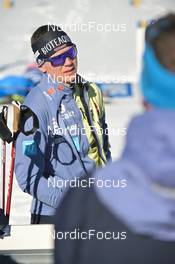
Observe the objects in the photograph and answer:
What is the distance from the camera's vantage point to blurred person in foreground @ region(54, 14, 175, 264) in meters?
1.00

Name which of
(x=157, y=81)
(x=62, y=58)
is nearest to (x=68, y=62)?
(x=62, y=58)

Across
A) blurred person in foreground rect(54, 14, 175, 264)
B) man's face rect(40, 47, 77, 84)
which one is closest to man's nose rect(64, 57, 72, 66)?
man's face rect(40, 47, 77, 84)

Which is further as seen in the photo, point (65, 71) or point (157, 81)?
point (65, 71)

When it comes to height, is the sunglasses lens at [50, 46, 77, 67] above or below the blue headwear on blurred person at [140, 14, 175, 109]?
above

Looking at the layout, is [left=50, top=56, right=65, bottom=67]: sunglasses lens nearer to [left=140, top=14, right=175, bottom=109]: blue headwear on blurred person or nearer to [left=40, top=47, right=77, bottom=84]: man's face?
[left=40, top=47, right=77, bottom=84]: man's face

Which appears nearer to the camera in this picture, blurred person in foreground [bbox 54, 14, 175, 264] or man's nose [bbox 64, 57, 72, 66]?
blurred person in foreground [bbox 54, 14, 175, 264]

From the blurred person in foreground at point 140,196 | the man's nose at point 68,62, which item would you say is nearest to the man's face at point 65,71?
the man's nose at point 68,62

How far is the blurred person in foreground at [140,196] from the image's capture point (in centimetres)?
100

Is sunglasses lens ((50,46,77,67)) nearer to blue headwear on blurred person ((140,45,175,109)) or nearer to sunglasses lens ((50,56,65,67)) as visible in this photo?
sunglasses lens ((50,56,65,67))

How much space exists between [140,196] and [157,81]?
168 millimetres

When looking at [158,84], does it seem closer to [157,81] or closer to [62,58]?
[157,81]

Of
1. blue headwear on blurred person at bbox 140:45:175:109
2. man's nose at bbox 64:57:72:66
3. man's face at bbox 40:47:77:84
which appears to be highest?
man's nose at bbox 64:57:72:66

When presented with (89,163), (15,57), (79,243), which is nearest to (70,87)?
(89,163)

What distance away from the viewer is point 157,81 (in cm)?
105
